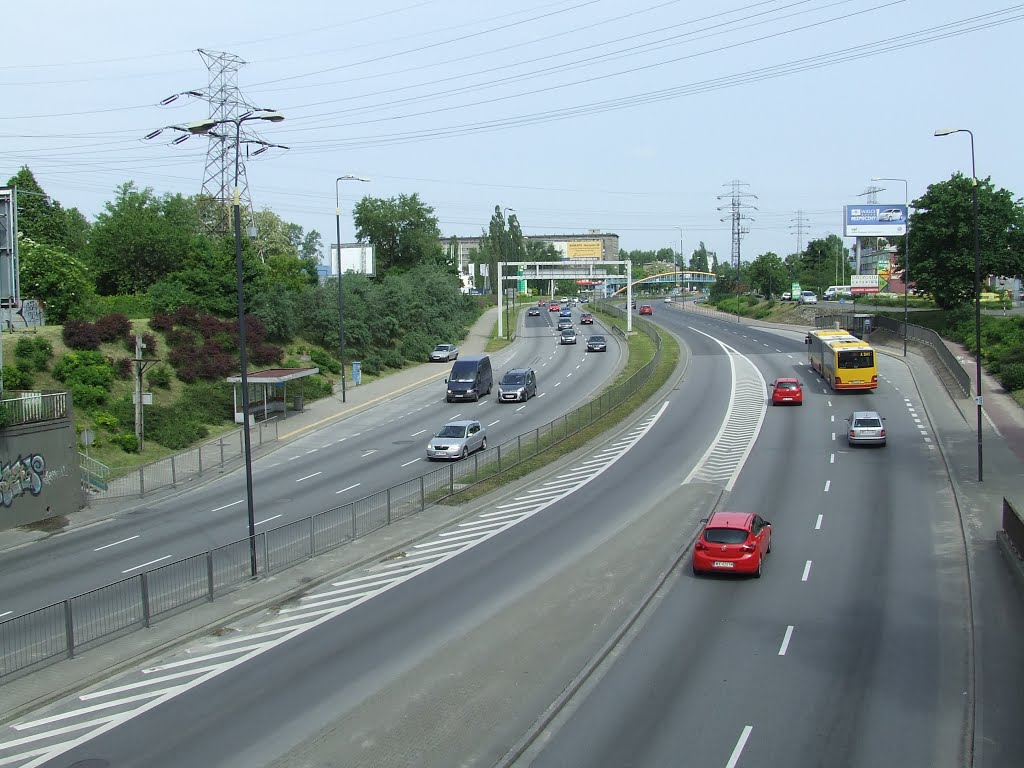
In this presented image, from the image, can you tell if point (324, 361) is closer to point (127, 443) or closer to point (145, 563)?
point (127, 443)

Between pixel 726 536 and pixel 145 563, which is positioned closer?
pixel 726 536

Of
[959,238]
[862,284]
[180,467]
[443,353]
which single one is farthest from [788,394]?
[862,284]

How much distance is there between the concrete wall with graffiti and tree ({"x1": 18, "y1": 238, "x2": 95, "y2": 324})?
72.2 feet

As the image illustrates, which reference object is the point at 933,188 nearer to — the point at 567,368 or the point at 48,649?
the point at 567,368

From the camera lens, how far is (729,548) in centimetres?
2175

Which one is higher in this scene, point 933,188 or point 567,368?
point 933,188

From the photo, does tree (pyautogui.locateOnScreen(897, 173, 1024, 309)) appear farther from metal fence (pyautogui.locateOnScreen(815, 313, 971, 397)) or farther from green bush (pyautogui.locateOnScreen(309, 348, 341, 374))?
green bush (pyautogui.locateOnScreen(309, 348, 341, 374))

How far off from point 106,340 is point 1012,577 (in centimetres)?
4383

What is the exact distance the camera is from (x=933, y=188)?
65500 millimetres

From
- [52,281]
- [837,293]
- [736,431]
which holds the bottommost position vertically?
[736,431]

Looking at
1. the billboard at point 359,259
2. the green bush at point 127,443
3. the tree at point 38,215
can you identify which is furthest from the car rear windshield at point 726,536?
the billboard at point 359,259

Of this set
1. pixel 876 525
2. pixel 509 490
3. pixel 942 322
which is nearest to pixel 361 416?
pixel 509 490

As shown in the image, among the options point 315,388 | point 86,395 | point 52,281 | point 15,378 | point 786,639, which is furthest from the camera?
point 315,388

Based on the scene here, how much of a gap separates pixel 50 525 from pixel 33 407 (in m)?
4.35
